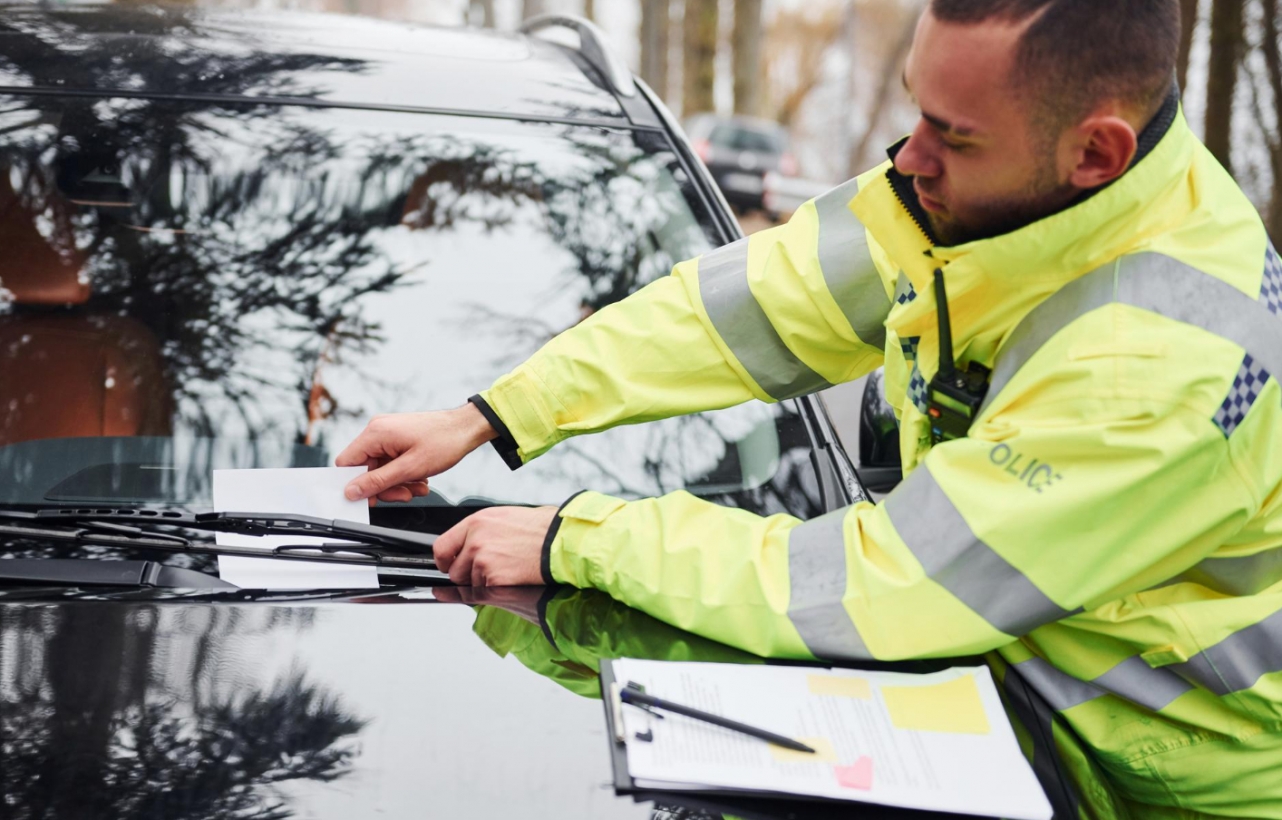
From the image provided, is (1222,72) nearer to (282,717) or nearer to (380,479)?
(380,479)

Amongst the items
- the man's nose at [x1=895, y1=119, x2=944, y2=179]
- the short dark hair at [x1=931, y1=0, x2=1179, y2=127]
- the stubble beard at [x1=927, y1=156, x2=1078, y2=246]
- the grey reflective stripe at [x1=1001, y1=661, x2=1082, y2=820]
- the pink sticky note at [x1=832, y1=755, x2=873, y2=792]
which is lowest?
the grey reflective stripe at [x1=1001, y1=661, x2=1082, y2=820]

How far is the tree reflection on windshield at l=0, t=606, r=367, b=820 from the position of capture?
4.09ft

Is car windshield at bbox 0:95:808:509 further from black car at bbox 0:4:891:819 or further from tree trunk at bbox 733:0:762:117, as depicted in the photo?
tree trunk at bbox 733:0:762:117

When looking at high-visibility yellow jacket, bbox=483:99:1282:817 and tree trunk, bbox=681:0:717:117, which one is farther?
tree trunk, bbox=681:0:717:117

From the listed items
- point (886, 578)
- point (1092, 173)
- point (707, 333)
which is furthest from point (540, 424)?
point (1092, 173)

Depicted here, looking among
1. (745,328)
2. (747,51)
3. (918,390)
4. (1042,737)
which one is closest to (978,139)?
(918,390)

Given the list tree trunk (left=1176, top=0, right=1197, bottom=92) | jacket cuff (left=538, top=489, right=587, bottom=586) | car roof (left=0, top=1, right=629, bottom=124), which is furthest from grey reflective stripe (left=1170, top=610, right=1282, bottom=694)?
tree trunk (left=1176, top=0, right=1197, bottom=92)

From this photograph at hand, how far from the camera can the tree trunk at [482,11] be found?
903 inches

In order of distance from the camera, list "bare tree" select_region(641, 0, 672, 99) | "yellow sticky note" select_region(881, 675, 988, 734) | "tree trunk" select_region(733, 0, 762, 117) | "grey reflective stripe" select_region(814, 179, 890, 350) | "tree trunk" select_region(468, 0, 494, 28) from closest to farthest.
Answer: "yellow sticky note" select_region(881, 675, 988, 734), "grey reflective stripe" select_region(814, 179, 890, 350), "tree trunk" select_region(733, 0, 762, 117), "bare tree" select_region(641, 0, 672, 99), "tree trunk" select_region(468, 0, 494, 28)

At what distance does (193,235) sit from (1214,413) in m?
1.58

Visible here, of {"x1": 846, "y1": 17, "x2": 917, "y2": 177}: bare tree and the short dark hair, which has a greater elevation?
the short dark hair

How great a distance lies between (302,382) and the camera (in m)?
2.04

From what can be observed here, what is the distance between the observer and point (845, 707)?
4.83ft

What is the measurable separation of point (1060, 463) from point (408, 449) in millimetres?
888
